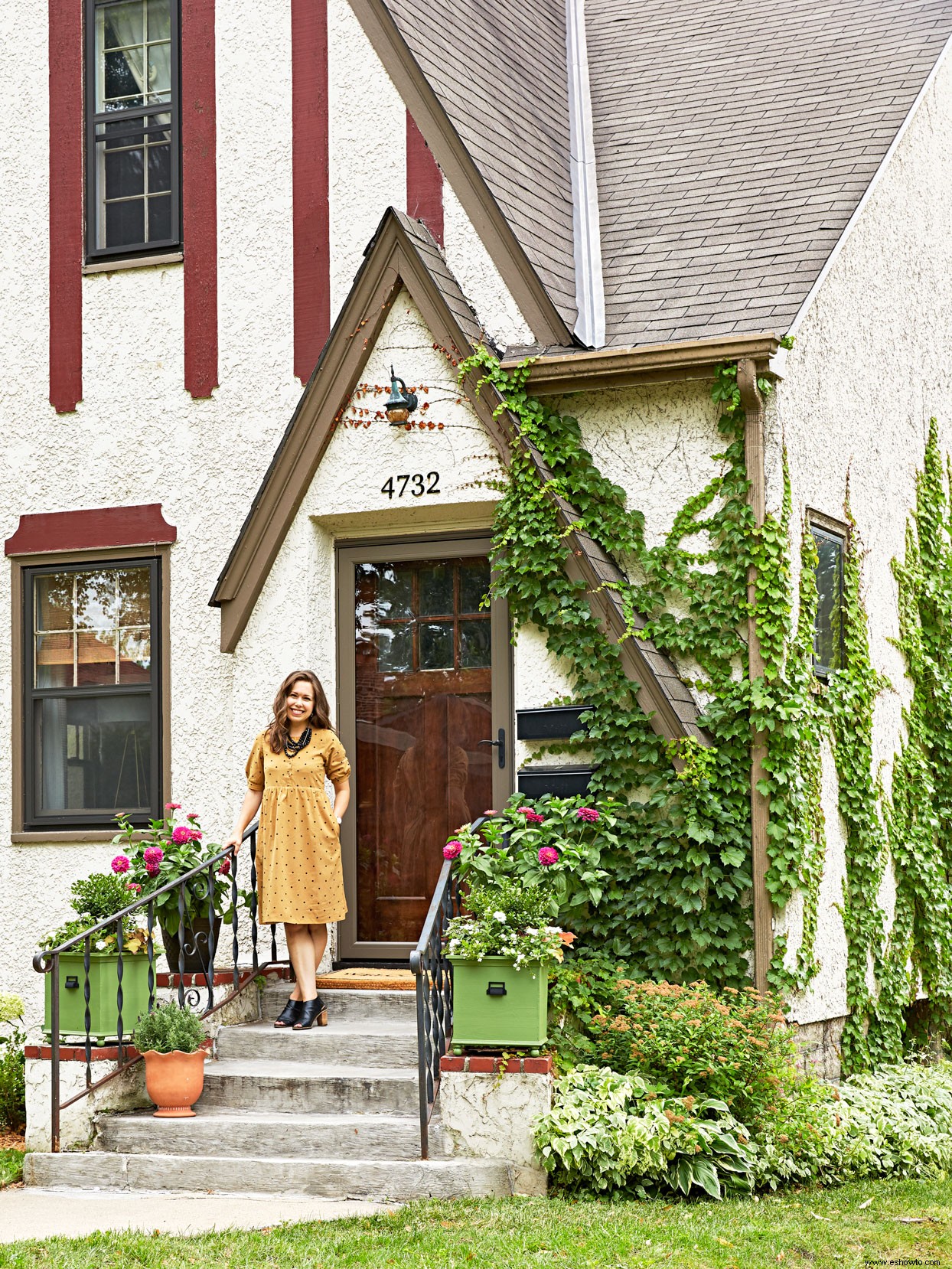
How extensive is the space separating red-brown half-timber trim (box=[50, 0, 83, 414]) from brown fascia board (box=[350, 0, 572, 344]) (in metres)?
2.13

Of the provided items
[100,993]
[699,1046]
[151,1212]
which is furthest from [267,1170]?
[699,1046]

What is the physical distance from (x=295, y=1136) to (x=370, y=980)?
156 centimetres

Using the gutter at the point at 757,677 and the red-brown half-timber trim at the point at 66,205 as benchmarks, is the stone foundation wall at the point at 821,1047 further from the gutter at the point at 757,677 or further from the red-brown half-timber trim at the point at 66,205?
the red-brown half-timber trim at the point at 66,205

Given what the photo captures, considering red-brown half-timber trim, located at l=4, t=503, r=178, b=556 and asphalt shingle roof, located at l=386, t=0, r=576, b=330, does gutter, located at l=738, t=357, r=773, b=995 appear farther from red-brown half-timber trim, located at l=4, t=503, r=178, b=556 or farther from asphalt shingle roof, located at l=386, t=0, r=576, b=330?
red-brown half-timber trim, located at l=4, t=503, r=178, b=556

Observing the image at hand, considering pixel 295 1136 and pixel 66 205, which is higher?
pixel 66 205

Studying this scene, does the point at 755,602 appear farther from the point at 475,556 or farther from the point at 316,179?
the point at 316,179

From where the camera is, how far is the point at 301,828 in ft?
26.9

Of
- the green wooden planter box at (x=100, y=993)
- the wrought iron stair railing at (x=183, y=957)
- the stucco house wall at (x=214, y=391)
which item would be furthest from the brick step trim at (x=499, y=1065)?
the stucco house wall at (x=214, y=391)

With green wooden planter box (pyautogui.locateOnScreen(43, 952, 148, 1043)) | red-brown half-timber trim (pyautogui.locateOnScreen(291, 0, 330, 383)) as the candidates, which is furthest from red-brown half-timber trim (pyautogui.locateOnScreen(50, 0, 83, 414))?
green wooden planter box (pyautogui.locateOnScreen(43, 952, 148, 1043))

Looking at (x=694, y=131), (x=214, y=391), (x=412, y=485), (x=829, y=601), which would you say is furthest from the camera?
(x=694, y=131)

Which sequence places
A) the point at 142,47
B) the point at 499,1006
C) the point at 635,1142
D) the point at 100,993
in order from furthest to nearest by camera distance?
the point at 142,47
the point at 100,993
the point at 499,1006
the point at 635,1142

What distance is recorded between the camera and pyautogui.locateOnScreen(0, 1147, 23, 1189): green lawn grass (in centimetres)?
741

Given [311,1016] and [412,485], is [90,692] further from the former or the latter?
[311,1016]

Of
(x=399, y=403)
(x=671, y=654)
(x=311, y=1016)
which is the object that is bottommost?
(x=311, y=1016)
